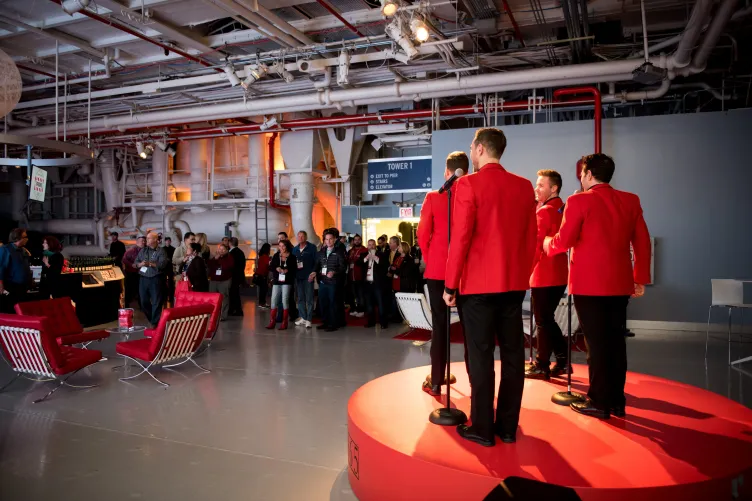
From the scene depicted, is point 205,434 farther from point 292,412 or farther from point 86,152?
point 86,152

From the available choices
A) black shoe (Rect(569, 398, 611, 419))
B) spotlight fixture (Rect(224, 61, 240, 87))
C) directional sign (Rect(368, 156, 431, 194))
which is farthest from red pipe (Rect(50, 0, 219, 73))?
black shoe (Rect(569, 398, 611, 419))

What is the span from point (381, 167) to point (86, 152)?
24.1ft

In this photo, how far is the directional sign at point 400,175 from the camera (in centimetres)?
1240

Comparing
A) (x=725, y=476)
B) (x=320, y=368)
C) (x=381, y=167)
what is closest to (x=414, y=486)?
(x=725, y=476)

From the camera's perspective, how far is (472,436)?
2893 millimetres

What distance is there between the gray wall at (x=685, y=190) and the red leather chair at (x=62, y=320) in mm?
7583

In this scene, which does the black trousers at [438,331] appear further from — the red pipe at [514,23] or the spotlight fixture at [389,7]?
the red pipe at [514,23]

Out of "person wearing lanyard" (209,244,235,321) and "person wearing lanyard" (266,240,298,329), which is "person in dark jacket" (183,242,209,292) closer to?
"person wearing lanyard" (209,244,235,321)

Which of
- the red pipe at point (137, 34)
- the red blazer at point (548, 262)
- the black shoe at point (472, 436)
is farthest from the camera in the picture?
the red pipe at point (137, 34)

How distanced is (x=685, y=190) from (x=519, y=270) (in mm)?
7231

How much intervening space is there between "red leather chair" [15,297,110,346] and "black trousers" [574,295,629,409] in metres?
5.37

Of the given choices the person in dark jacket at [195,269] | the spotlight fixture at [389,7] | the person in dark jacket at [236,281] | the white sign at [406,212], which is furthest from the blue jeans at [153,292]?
the white sign at [406,212]

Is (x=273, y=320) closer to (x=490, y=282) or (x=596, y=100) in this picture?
(x=596, y=100)

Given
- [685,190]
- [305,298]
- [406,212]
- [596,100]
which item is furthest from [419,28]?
[406,212]
